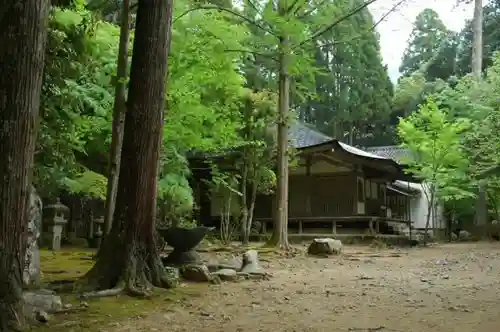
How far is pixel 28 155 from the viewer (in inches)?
145

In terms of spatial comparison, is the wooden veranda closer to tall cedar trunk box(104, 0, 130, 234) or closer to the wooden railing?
the wooden railing

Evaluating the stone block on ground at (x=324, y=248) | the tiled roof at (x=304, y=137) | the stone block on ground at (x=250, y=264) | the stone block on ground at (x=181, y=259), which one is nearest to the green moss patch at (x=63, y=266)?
the stone block on ground at (x=181, y=259)

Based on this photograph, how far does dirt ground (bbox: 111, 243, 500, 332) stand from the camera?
448 centimetres

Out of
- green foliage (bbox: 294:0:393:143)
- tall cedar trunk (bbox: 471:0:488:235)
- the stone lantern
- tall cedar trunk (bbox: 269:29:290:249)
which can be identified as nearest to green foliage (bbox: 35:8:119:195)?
the stone lantern

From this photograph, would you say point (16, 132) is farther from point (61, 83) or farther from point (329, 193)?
point (329, 193)

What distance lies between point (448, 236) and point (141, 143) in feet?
72.3

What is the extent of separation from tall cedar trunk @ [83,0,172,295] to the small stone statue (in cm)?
176

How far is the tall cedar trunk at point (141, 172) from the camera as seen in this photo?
5.64 m

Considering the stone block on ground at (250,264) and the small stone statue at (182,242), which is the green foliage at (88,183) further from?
the stone block on ground at (250,264)

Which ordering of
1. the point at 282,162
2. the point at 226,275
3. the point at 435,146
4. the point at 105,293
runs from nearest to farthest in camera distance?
the point at 105,293
the point at 226,275
the point at 282,162
the point at 435,146

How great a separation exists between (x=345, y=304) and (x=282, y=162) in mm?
7432

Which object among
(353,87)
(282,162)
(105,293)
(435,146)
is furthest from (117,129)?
(353,87)

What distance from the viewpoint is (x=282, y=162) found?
42.3ft

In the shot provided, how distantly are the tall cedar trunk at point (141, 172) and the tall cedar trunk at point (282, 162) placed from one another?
6752 millimetres
